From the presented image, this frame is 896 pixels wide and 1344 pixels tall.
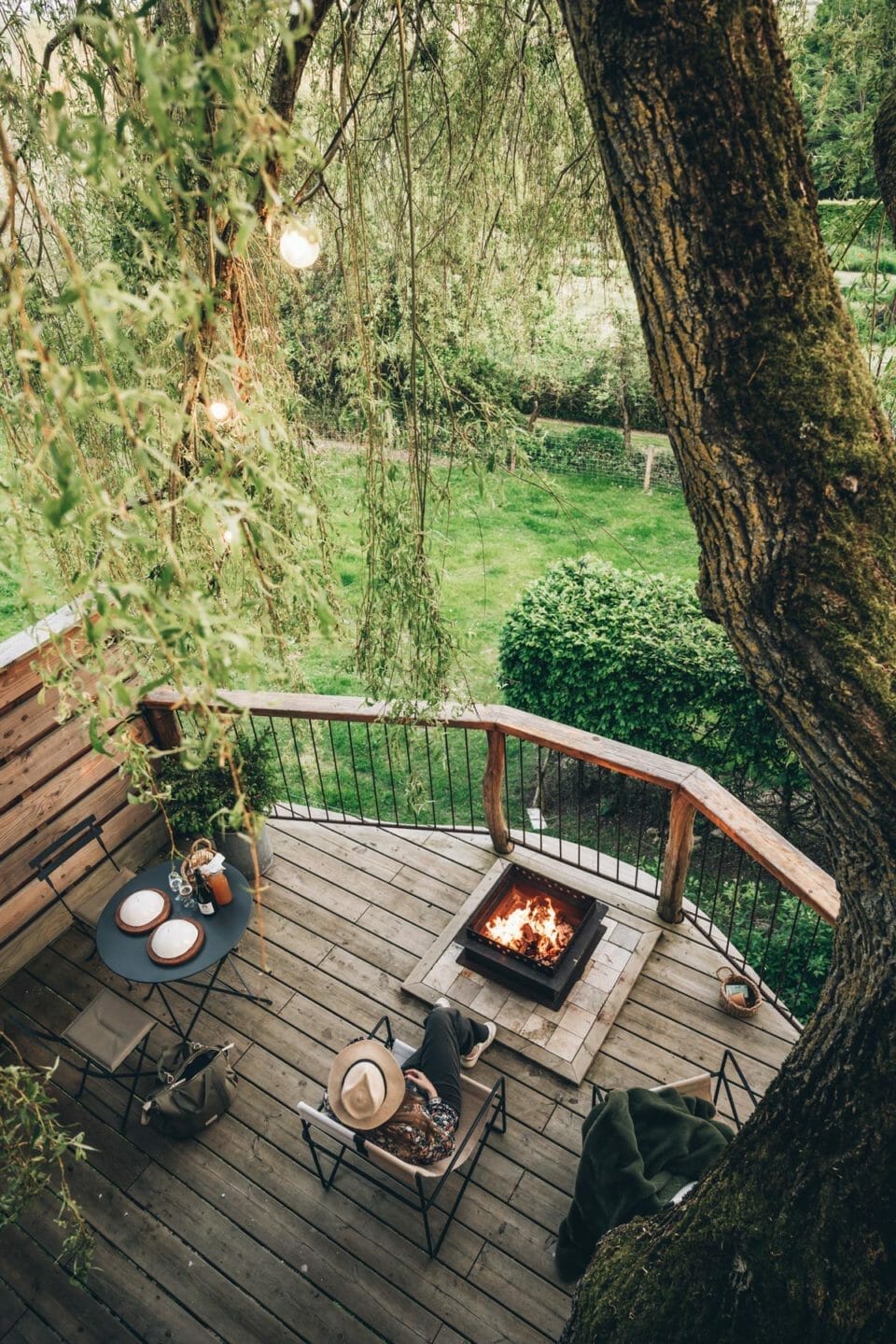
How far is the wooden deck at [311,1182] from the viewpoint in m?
2.74

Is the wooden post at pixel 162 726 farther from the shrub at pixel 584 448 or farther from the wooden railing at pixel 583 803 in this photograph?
the shrub at pixel 584 448

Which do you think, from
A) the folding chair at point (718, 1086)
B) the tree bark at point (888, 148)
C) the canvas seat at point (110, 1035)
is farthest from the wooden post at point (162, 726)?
the tree bark at point (888, 148)

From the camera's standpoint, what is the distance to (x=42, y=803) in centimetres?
377

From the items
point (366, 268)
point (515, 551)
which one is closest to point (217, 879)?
point (366, 268)

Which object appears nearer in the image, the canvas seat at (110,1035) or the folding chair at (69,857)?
the canvas seat at (110,1035)

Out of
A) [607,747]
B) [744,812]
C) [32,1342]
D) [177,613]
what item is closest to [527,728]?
[607,747]

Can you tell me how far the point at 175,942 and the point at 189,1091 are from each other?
0.55 meters

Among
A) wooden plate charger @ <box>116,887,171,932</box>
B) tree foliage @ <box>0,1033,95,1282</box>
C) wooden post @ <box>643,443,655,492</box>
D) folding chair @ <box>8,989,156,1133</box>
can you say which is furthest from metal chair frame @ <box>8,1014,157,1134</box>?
wooden post @ <box>643,443,655,492</box>

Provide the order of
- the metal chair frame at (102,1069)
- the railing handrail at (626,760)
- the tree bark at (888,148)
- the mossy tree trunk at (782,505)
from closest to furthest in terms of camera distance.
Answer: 1. the mossy tree trunk at (782,505)
2. the tree bark at (888,148)
3. the railing handrail at (626,760)
4. the metal chair frame at (102,1069)

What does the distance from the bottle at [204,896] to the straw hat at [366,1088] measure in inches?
34.3

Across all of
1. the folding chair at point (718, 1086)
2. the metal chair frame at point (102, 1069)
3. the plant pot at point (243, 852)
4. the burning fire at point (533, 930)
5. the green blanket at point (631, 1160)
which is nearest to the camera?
the green blanket at point (631, 1160)

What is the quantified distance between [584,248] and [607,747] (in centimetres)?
209

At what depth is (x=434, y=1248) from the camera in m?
2.84

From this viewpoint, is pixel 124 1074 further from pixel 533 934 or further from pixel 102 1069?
pixel 533 934
